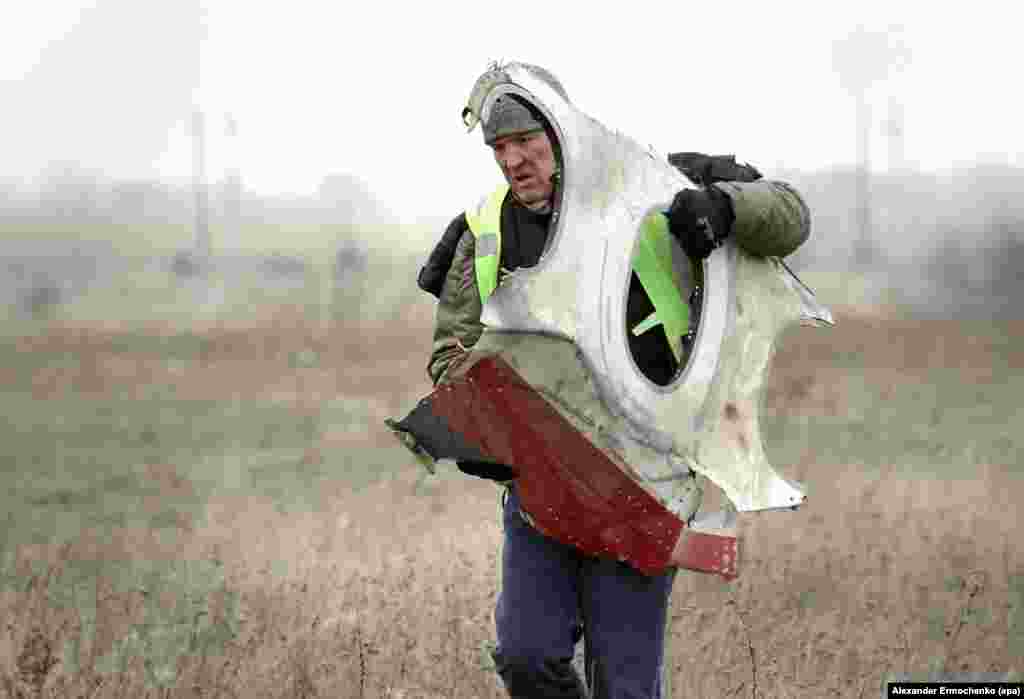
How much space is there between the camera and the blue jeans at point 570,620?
3.86 m

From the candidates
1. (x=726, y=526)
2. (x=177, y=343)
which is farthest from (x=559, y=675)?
(x=177, y=343)

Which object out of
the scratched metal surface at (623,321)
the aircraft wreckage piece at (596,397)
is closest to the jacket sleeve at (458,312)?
the aircraft wreckage piece at (596,397)

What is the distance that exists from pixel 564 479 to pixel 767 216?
813 mm

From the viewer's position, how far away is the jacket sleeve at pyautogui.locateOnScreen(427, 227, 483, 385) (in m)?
3.96

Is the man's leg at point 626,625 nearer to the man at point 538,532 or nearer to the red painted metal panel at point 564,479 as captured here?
the man at point 538,532

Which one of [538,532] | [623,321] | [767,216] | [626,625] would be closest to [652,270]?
[623,321]

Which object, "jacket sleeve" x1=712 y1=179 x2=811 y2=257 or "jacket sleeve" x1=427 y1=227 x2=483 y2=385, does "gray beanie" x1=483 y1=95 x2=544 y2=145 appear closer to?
"jacket sleeve" x1=427 y1=227 x2=483 y2=385

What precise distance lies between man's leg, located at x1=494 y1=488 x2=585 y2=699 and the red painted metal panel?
17cm

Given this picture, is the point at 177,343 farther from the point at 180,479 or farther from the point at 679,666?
the point at 679,666

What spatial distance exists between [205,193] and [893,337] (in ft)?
85.8

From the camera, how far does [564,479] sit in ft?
12.2

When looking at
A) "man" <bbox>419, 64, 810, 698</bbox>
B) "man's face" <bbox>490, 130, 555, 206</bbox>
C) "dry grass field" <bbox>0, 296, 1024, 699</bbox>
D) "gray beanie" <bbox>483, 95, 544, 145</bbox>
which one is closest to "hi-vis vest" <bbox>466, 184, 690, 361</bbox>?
"man" <bbox>419, 64, 810, 698</bbox>

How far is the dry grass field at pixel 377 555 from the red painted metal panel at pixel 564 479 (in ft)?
4.40

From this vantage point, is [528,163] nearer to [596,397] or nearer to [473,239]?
[473,239]
